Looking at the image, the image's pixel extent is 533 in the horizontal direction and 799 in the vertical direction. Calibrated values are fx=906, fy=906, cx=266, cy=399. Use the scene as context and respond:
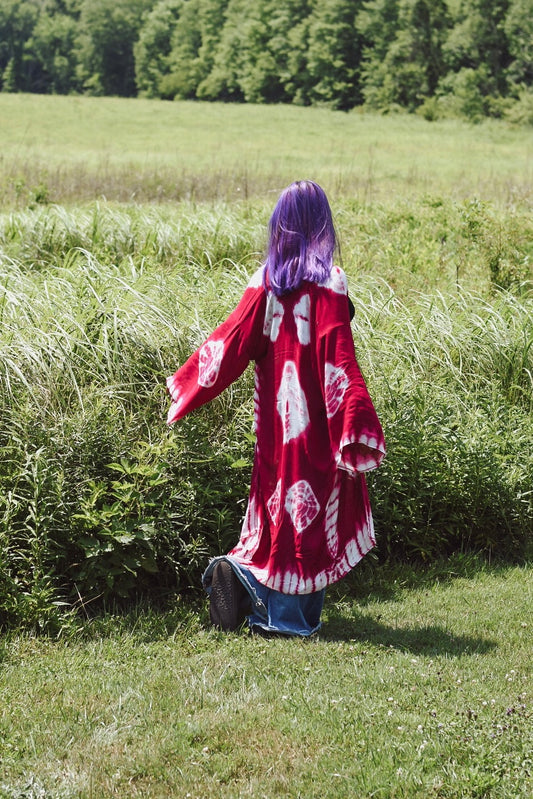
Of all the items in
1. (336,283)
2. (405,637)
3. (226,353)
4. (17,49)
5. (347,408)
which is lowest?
(405,637)

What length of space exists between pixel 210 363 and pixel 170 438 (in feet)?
2.33

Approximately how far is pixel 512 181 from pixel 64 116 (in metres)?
28.1

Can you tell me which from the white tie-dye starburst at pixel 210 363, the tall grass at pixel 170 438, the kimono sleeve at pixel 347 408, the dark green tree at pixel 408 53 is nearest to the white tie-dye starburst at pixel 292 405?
the kimono sleeve at pixel 347 408

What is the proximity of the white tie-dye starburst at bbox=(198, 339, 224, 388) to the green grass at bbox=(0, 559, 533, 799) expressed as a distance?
0.96m

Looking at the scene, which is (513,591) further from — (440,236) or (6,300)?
(440,236)


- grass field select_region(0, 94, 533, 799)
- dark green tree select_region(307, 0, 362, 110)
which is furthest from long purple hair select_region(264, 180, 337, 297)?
dark green tree select_region(307, 0, 362, 110)

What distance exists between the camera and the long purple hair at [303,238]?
3322mm

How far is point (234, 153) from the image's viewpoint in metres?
26.8

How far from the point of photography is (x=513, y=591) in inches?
158

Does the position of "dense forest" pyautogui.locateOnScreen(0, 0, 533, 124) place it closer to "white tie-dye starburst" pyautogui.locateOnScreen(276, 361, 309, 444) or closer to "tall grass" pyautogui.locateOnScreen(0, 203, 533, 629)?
"tall grass" pyautogui.locateOnScreen(0, 203, 533, 629)

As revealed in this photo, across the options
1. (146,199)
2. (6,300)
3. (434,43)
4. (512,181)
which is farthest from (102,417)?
(434,43)

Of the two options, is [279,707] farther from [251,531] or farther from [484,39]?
[484,39]

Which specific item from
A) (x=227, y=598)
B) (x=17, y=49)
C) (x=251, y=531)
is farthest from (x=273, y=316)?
(x=17, y=49)

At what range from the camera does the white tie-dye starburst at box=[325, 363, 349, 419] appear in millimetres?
3270
